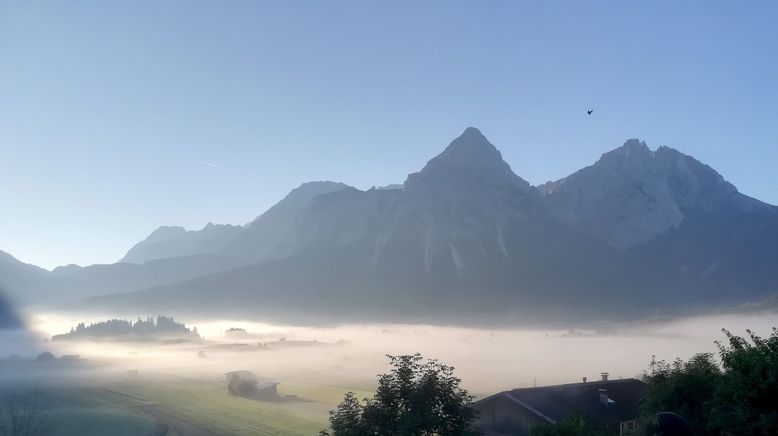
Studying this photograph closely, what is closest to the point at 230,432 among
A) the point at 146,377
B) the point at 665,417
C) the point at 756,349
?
the point at 756,349

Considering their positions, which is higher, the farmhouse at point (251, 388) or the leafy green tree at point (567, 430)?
the leafy green tree at point (567, 430)

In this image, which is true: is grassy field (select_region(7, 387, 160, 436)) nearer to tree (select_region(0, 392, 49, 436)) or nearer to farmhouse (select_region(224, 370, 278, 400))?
tree (select_region(0, 392, 49, 436))

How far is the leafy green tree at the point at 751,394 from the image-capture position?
32.9 meters

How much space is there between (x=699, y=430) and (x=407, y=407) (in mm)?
23741

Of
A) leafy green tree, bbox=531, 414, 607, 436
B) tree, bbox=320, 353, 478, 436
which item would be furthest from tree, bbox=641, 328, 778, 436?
tree, bbox=320, 353, 478, 436

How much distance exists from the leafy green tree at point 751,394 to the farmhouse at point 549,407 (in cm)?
2942

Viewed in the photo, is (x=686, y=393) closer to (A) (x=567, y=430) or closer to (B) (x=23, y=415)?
(A) (x=567, y=430)

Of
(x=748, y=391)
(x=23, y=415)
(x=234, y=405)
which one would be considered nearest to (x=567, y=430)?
(x=748, y=391)

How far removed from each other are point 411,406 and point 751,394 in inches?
872

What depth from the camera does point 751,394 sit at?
33375 mm

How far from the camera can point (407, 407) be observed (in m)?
45.0

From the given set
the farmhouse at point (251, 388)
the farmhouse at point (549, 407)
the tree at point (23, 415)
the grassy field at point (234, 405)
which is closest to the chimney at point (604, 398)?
the farmhouse at point (549, 407)

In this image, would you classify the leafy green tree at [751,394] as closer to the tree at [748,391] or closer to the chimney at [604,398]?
the tree at [748,391]

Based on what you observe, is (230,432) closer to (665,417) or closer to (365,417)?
(365,417)
